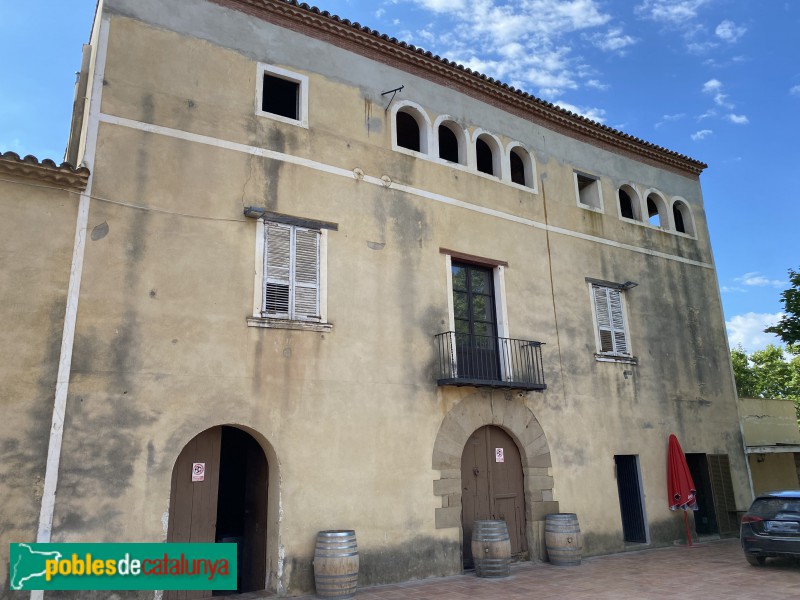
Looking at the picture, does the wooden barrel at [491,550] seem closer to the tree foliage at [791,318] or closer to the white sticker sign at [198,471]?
the white sticker sign at [198,471]

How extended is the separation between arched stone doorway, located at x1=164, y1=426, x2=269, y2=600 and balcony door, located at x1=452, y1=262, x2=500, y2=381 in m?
4.00

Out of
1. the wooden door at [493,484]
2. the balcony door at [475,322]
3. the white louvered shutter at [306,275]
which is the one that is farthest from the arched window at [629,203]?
the white louvered shutter at [306,275]

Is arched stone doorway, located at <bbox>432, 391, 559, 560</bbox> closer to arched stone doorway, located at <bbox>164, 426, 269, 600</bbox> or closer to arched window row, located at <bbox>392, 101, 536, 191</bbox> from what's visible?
arched stone doorway, located at <bbox>164, 426, 269, 600</bbox>

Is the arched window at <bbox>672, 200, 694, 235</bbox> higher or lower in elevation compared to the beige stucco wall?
higher

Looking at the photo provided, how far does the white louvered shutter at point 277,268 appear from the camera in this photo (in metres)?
9.55

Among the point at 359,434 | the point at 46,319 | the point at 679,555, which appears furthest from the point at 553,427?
the point at 46,319

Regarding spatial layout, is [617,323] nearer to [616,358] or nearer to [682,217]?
[616,358]

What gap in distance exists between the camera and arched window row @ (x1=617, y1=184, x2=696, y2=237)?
51.2 feet

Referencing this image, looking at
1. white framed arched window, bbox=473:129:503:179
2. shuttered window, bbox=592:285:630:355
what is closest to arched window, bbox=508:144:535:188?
white framed arched window, bbox=473:129:503:179

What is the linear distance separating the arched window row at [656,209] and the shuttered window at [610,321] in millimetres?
2319

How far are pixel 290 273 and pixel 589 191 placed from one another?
28.2ft

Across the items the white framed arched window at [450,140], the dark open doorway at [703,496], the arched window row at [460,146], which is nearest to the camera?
the arched window row at [460,146]

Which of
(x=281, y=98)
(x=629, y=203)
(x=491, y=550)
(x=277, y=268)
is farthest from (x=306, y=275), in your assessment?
Result: (x=629, y=203)

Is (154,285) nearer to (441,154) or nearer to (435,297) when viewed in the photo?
(435,297)
